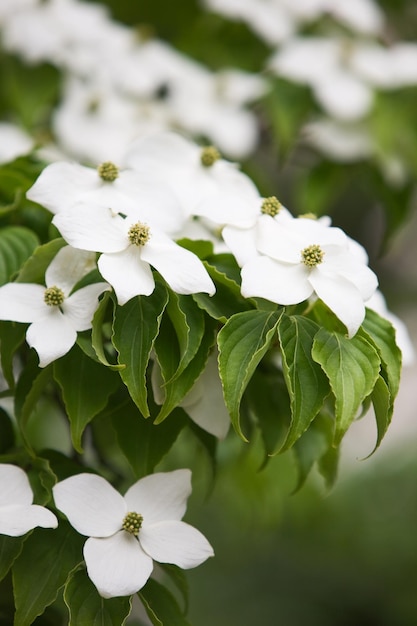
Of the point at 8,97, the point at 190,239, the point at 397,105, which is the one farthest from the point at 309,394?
the point at 8,97

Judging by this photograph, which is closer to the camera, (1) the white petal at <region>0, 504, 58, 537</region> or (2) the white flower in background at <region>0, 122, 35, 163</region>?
(1) the white petal at <region>0, 504, 58, 537</region>

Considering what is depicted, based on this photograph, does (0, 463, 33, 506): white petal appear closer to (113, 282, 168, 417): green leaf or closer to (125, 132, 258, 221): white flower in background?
(113, 282, 168, 417): green leaf

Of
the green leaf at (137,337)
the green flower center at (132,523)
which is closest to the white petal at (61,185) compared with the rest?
the green leaf at (137,337)

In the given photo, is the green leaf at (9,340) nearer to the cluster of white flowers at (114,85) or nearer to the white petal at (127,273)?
the white petal at (127,273)

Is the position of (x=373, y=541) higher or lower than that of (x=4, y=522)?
lower

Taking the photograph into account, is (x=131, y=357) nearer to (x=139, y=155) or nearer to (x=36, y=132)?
(x=139, y=155)

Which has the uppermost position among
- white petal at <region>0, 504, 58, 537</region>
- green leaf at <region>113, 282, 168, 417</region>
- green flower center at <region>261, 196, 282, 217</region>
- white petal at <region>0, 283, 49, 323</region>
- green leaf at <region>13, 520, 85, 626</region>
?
green flower center at <region>261, 196, 282, 217</region>

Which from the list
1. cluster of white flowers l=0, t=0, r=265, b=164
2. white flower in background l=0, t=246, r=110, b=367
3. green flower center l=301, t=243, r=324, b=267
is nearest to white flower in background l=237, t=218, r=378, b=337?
green flower center l=301, t=243, r=324, b=267
